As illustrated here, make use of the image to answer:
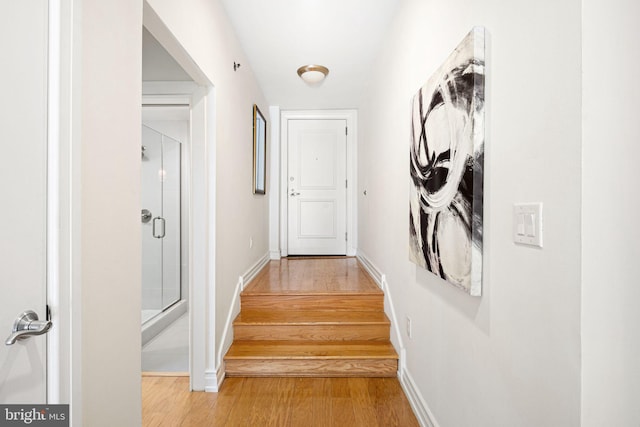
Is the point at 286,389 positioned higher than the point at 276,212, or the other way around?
the point at 276,212

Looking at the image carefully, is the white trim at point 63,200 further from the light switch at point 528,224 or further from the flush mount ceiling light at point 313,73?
the flush mount ceiling light at point 313,73

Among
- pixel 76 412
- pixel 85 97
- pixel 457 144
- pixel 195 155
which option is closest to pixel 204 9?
pixel 195 155

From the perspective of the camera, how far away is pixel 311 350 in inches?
89.7

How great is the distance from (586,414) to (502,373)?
0.30 metres

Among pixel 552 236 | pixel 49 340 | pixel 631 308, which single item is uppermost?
pixel 552 236

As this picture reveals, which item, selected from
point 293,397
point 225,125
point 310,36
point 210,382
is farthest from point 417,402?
point 310,36

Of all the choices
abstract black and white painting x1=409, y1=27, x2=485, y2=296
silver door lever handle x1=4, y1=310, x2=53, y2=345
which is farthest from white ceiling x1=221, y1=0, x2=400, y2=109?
silver door lever handle x1=4, y1=310, x2=53, y2=345

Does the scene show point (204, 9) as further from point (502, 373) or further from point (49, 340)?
point (502, 373)

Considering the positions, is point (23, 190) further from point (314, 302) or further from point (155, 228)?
point (155, 228)

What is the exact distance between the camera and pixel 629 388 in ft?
2.25

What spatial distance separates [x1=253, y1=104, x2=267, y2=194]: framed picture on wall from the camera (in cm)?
328

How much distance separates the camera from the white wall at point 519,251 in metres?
0.71

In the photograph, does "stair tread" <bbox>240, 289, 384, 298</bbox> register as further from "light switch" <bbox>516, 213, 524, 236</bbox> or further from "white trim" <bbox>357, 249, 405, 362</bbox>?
"light switch" <bbox>516, 213, 524, 236</bbox>
